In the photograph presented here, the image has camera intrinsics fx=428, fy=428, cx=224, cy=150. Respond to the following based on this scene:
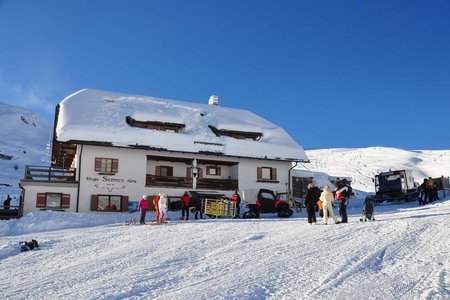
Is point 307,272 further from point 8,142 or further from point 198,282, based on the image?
point 8,142

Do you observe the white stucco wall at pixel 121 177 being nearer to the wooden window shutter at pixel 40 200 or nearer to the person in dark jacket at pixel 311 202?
the wooden window shutter at pixel 40 200

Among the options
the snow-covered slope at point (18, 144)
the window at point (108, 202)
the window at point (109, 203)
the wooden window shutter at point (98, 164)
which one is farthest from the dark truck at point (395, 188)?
the snow-covered slope at point (18, 144)

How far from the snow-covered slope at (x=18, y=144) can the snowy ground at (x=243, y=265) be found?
37.2 meters

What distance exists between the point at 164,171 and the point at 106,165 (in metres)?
4.56

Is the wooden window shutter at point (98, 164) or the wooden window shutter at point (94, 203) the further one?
the wooden window shutter at point (98, 164)

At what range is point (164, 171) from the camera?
97.9 ft

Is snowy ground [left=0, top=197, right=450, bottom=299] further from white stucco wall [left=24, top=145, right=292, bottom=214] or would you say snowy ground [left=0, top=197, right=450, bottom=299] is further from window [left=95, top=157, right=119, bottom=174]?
window [left=95, top=157, right=119, bottom=174]

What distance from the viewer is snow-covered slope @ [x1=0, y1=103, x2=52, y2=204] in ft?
180

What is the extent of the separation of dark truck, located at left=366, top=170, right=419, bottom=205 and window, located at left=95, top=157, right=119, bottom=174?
17.5m

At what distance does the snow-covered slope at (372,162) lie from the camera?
209 ft

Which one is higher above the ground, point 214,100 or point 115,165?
point 214,100

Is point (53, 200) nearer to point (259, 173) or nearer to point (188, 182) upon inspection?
point (188, 182)

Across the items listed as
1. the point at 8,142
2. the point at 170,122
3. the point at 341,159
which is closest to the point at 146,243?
the point at 170,122

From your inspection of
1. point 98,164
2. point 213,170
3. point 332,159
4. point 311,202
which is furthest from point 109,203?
point 332,159
